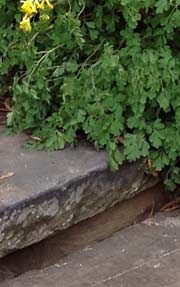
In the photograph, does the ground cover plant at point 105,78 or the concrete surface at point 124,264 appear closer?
the concrete surface at point 124,264

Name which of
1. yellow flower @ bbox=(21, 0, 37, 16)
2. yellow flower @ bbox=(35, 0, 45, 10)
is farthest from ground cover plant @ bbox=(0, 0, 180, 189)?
yellow flower @ bbox=(21, 0, 37, 16)

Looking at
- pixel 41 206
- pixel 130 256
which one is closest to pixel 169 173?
pixel 130 256

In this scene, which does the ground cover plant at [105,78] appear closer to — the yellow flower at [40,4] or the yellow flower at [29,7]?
the yellow flower at [40,4]

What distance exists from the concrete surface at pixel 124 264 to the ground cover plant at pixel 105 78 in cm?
34

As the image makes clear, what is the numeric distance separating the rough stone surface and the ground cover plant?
0.28 feet

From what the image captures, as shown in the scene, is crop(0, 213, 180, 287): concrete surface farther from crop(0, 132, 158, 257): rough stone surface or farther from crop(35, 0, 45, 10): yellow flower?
crop(35, 0, 45, 10): yellow flower

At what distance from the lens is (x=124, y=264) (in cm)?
411

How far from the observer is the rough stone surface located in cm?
388

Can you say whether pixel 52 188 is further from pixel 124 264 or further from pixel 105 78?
pixel 105 78

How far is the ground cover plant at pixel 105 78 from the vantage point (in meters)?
4.19

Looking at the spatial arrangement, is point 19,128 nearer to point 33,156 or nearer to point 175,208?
point 33,156

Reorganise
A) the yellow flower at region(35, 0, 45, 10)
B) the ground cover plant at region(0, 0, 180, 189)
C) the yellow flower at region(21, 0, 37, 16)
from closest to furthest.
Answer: the yellow flower at region(21, 0, 37, 16) < the yellow flower at region(35, 0, 45, 10) < the ground cover plant at region(0, 0, 180, 189)

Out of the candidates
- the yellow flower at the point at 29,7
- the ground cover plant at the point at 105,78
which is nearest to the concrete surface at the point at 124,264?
the ground cover plant at the point at 105,78

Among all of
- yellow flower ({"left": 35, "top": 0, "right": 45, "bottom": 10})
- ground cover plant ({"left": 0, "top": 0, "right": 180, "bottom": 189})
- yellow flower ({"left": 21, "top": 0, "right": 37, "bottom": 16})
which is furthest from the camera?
ground cover plant ({"left": 0, "top": 0, "right": 180, "bottom": 189})
